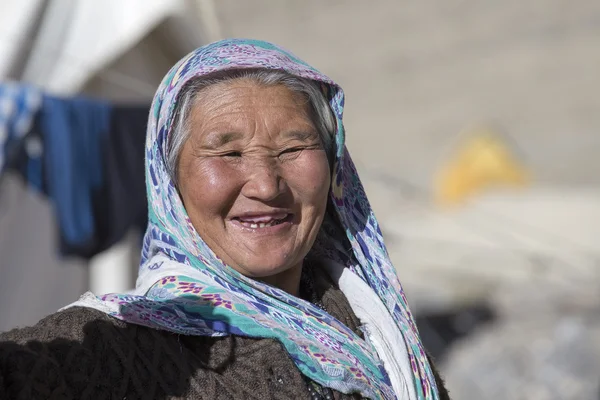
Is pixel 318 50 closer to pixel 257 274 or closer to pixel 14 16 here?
pixel 14 16

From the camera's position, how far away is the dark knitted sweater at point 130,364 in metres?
1.50

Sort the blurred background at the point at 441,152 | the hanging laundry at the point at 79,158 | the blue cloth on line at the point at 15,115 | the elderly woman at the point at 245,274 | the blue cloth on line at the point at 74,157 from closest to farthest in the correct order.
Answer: the elderly woman at the point at 245,274, the blue cloth on line at the point at 15,115, the hanging laundry at the point at 79,158, the blue cloth on line at the point at 74,157, the blurred background at the point at 441,152

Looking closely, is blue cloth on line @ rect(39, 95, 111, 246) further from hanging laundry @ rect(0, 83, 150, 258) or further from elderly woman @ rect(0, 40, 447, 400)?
elderly woman @ rect(0, 40, 447, 400)

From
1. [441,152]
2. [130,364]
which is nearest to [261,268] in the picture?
[130,364]

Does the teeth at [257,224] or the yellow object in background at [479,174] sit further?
the yellow object in background at [479,174]

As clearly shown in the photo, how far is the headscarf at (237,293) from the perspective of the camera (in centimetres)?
180

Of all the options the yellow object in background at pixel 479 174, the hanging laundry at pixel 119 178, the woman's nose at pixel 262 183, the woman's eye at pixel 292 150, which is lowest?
the yellow object in background at pixel 479 174

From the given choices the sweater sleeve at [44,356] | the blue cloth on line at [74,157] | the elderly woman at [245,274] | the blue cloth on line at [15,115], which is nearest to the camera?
the sweater sleeve at [44,356]

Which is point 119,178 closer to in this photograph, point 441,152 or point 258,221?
point 258,221

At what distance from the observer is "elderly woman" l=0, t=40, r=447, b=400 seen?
171cm

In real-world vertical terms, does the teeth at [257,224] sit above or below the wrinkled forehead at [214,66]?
below

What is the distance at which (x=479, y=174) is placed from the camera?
13.7 metres

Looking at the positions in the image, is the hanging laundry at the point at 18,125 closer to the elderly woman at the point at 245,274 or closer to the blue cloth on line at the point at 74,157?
the blue cloth on line at the point at 74,157

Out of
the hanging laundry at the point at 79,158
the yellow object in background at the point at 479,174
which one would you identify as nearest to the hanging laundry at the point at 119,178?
the hanging laundry at the point at 79,158
